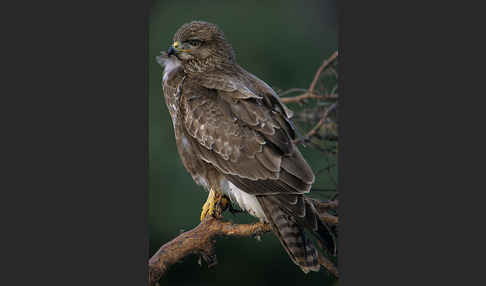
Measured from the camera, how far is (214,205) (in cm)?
527

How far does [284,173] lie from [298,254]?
0.68 meters

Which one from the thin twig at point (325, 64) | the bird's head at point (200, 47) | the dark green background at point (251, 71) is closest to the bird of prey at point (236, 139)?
the bird's head at point (200, 47)

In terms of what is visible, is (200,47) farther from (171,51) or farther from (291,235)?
(291,235)

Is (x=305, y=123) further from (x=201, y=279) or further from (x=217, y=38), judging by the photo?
(x=201, y=279)

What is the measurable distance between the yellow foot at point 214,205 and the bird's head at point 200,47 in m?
1.18

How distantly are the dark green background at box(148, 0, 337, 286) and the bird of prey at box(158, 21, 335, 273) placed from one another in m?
0.12

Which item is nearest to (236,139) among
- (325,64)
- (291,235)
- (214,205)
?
(214,205)

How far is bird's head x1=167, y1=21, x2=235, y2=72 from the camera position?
5.24m

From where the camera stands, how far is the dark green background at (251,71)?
16.3 ft

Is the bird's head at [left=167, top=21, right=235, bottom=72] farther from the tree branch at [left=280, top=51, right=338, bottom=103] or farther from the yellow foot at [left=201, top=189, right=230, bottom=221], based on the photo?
the yellow foot at [left=201, top=189, right=230, bottom=221]

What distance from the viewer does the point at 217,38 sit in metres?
5.33

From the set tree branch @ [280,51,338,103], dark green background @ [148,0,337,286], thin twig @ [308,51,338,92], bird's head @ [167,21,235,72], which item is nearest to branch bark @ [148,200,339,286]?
dark green background @ [148,0,337,286]

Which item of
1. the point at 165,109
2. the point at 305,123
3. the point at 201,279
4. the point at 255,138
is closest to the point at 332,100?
the point at 305,123

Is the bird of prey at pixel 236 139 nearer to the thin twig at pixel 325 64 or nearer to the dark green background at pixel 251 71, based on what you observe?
the dark green background at pixel 251 71
